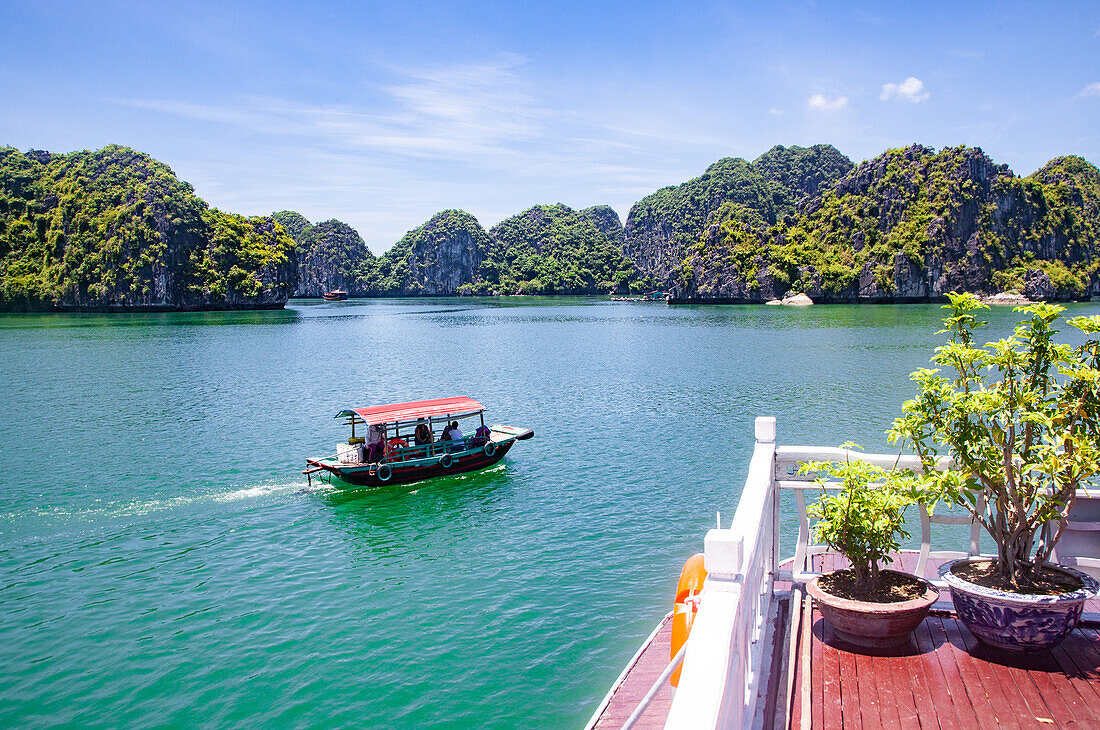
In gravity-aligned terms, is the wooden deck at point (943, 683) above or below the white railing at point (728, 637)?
below

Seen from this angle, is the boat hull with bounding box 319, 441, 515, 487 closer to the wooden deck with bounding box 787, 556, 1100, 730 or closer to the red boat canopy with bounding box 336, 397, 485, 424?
the red boat canopy with bounding box 336, 397, 485, 424

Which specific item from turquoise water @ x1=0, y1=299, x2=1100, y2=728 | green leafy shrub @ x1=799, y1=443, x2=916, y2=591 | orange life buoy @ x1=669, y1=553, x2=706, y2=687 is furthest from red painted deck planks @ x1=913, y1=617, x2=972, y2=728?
turquoise water @ x1=0, y1=299, x2=1100, y2=728

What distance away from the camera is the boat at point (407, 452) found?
62.4 feet

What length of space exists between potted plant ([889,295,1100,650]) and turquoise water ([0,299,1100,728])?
19.9 feet

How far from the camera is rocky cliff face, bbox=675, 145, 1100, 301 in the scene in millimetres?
124312

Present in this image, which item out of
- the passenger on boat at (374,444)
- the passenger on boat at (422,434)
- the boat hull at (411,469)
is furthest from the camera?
the passenger on boat at (422,434)

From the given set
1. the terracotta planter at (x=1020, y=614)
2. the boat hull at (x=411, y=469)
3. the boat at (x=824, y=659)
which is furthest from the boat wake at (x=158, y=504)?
the terracotta planter at (x=1020, y=614)

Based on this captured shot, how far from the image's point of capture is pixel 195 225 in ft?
404

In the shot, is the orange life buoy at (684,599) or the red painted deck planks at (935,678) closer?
the red painted deck planks at (935,678)

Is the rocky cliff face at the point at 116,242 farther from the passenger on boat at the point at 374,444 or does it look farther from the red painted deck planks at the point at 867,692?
the red painted deck planks at the point at 867,692

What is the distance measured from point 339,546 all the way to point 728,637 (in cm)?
1379

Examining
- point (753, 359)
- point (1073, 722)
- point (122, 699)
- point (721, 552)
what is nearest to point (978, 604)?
point (1073, 722)

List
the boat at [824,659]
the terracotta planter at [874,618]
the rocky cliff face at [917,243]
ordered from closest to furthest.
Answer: the boat at [824,659] < the terracotta planter at [874,618] < the rocky cliff face at [917,243]

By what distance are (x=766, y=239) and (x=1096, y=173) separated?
9906cm
